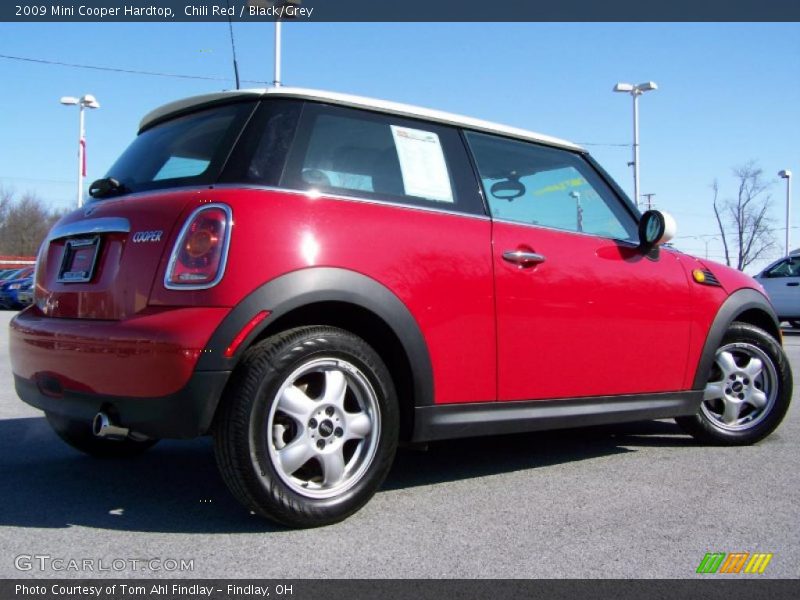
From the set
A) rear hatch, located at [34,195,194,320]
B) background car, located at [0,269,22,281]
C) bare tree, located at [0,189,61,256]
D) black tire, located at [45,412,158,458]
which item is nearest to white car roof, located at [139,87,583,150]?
rear hatch, located at [34,195,194,320]

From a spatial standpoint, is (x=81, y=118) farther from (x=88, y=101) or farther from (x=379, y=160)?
(x=379, y=160)

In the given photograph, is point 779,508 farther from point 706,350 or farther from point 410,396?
point 410,396

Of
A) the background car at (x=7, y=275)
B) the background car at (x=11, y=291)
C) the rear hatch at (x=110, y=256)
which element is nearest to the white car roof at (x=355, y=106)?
the rear hatch at (x=110, y=256)

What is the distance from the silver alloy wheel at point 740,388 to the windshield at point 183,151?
10.0 ft

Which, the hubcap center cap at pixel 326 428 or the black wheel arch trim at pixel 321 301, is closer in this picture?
the black wheel arch trim at pixel 321 301

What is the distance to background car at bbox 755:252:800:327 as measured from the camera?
16.5 meters

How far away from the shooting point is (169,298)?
2.87 meters

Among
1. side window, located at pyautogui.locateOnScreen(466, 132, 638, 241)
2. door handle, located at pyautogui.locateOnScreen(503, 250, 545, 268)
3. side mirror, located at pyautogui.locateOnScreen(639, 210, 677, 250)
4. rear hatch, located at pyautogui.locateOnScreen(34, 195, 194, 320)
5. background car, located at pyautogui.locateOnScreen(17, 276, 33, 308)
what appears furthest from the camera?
background car, located at pyautogui.locateOnScreen(17, 276, 33, 308)

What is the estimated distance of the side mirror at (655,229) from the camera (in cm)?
420

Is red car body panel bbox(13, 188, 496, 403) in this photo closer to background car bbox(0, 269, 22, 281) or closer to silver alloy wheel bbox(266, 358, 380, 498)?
silver alloy wheel bbox(266, 358, 380, 498)

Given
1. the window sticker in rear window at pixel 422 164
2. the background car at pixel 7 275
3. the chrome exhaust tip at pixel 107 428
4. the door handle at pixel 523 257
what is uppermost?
the window sticker in rear window at pixel 422 164

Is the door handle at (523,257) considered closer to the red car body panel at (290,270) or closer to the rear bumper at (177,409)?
the red car body panel at (290,270)

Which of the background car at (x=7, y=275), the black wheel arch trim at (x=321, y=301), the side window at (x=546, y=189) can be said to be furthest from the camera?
the background car at (x=7, y=275)

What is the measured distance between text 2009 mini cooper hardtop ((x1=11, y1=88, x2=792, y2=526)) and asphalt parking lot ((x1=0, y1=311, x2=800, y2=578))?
234 mm
